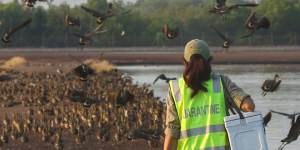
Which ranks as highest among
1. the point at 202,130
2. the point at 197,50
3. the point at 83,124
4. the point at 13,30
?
the point at 197,50

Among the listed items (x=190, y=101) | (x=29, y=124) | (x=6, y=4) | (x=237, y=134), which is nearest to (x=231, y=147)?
(x=237, y=134)

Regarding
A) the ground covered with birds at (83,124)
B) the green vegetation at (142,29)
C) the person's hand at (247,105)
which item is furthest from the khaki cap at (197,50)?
the green vegetation at (142,29)

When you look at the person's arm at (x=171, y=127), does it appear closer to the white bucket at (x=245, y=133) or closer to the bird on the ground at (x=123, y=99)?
the white bucket at (x=245, y=133)

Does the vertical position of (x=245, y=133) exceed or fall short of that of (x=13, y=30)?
it falls short

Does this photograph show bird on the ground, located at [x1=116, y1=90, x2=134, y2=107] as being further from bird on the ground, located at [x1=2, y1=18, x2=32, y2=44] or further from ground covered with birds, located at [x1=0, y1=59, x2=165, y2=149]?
bird on the ground, located at [x1=2, y1=18, x2=32, y2=44]

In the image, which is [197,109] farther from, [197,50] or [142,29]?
[142,29]

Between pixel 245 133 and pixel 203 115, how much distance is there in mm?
387

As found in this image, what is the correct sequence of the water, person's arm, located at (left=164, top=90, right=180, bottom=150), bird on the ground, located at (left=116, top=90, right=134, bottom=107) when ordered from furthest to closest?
bird on the ground, located at (left=116, top=90, right=134, bottom=107)
the water
person's arm, located at (left=164, top=90, right=180, bottom=150)

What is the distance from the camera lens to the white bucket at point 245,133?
20.9 feet

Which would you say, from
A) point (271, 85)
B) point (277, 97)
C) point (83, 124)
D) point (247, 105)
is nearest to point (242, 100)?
point (247, 105)

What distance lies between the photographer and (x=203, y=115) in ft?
21.7

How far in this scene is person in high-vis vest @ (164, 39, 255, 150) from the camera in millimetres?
6564

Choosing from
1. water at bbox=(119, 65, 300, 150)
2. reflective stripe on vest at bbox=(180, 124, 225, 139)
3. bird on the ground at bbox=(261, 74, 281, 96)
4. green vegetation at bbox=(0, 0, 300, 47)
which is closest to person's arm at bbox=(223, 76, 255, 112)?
reflective stripe on vest at bbox=(180, 124, 225, 139)

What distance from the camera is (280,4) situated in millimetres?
118875
